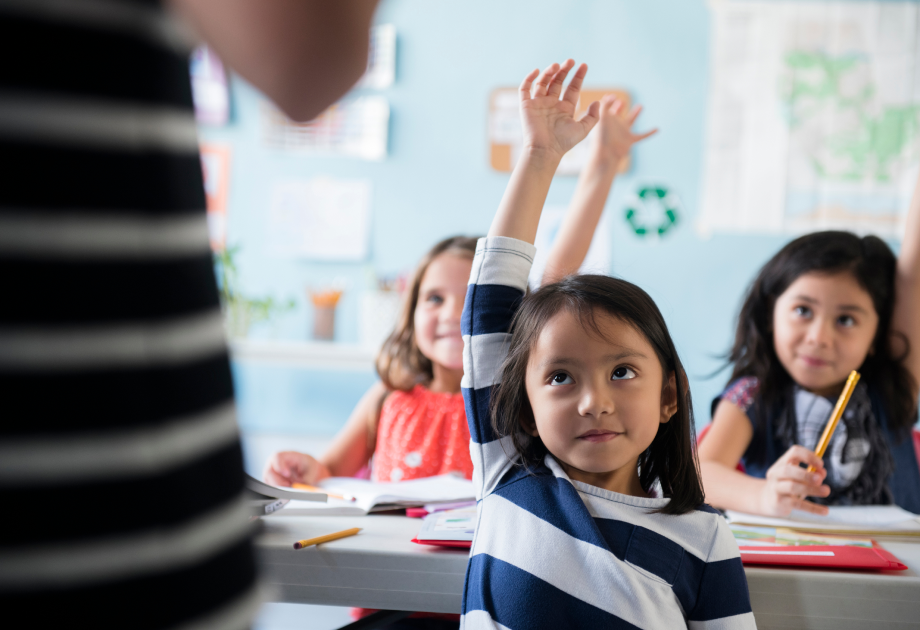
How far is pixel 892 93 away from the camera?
2410 millimetres

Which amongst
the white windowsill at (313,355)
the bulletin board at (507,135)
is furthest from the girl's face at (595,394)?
the bulletin board at (507,135)

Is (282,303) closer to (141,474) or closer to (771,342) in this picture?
(771,342)

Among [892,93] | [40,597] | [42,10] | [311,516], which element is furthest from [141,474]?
[892,93]

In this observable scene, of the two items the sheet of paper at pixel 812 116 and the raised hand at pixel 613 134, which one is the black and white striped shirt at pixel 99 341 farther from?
the sheet of paper at pixel 812 116

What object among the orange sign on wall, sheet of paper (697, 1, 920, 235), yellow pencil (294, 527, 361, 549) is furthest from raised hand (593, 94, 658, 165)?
the orange sign on wall

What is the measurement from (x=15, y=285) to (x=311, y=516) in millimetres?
704

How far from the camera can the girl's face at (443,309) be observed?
1.39 m

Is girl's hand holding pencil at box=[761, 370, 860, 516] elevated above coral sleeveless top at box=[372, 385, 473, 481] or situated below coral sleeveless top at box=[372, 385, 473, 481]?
above

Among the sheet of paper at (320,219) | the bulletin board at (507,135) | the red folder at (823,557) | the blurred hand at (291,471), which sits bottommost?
the blurred hand at (291,471)

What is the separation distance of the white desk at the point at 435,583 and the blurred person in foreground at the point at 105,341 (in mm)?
427

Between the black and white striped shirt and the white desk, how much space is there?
17.0 inches

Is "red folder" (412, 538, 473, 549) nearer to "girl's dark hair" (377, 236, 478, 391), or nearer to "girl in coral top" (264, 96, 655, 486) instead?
"girl in coral top" (264, 96, 655, 486)

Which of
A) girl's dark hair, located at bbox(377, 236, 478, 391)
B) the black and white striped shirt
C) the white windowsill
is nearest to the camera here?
the black and white striped shirt

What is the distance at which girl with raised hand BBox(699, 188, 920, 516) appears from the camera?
46.9 inches
